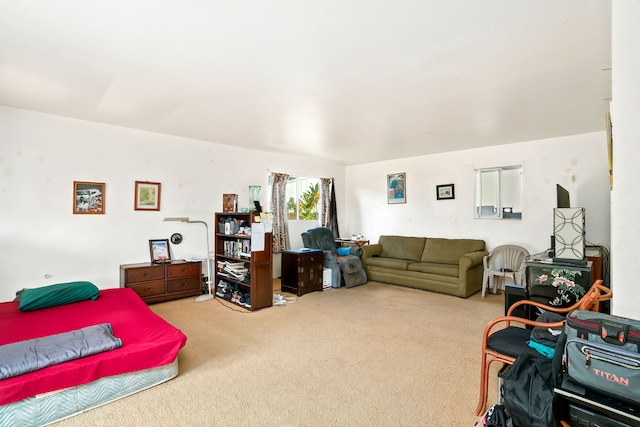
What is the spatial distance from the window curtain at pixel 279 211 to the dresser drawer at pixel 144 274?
6.77ft

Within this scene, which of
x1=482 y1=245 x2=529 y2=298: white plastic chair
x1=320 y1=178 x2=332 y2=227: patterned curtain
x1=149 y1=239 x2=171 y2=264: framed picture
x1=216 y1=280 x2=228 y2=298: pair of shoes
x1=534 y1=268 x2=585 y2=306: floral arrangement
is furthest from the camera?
x1=320 y1=178 x2=332 y2=227: patterned curtain

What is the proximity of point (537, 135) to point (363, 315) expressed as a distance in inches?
144

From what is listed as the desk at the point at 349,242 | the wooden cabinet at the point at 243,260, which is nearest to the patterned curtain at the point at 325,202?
the desk at the point at 349,242

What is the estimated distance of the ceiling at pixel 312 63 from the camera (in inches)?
73.6

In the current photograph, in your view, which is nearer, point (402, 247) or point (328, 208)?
point (402, 247)

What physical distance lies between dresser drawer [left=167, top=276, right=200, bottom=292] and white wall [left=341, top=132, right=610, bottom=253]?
144 inches

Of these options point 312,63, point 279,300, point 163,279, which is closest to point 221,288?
point 163,279

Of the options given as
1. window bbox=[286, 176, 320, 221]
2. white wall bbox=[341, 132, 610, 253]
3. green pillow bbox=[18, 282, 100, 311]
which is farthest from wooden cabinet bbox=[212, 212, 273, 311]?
white wall bbox=[341, 132, 610, 253]

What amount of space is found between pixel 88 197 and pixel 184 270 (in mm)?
1556

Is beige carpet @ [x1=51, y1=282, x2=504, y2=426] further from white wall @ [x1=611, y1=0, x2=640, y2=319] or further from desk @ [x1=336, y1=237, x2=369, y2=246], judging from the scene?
desk @ [x1=336, y1=237, x2=369, y2=246]

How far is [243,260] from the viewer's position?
4.46m

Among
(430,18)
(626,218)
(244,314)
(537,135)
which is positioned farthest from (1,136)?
(537,135)

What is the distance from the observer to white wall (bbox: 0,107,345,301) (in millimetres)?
3723

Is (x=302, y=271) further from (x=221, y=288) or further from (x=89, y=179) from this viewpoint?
(x=89, y=179)
